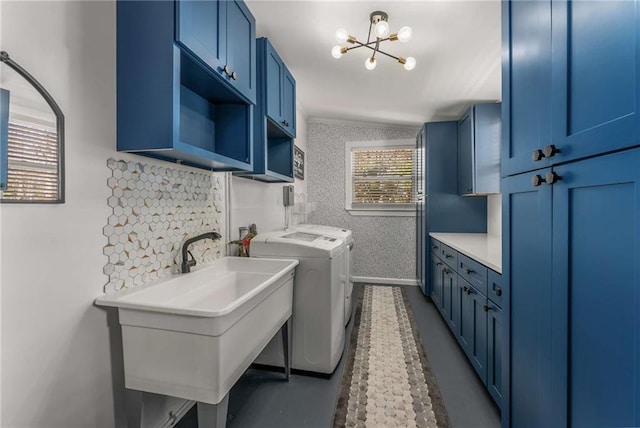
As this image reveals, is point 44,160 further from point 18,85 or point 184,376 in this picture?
point 184,376

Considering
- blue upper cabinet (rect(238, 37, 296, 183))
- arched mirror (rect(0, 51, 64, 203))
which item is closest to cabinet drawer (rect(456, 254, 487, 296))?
blue upper cabinet (rect(238, 37, 296, 183))

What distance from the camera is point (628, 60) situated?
0.66 meters

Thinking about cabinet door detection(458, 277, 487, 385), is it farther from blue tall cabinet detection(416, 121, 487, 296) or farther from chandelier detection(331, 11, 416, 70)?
chandelier detection(331, 11, 416, 70)

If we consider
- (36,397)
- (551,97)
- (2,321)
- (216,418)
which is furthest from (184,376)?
(551,97)

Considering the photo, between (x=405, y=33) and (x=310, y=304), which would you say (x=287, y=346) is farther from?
(x=405, y=33)

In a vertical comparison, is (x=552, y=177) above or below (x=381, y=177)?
below

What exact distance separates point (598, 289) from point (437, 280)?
8.32 ft

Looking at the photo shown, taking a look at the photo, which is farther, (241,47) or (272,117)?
(272,117)

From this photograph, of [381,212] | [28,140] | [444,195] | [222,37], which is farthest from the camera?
[381,212]

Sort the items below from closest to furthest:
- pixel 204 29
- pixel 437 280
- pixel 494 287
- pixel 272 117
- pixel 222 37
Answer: pixel 204 29 → pixel 222 37 → pixel 494 287 → pixel 272 117 → pixel 437 280

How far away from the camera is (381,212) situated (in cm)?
433

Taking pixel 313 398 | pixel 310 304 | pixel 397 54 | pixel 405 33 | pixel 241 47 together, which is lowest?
pixel 313 398

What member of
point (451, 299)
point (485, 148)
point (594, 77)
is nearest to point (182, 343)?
point (594, 77)

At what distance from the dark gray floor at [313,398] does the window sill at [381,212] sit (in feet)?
7.34
